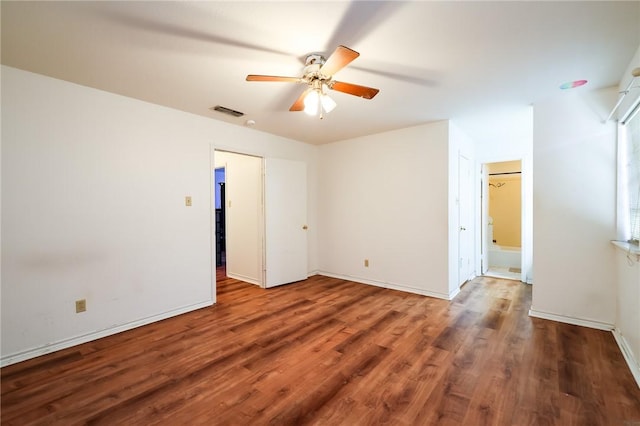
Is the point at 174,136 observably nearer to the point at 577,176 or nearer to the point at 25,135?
the point at 25,135

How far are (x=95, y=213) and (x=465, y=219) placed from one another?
4876 mm

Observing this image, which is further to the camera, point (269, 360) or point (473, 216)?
point (473, 216)

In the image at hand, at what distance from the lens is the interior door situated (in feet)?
13.5

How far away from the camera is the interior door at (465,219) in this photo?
13.5 ft

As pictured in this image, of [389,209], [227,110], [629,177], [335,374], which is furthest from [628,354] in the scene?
[227,110]

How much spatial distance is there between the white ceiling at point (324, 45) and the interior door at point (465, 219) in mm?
1442

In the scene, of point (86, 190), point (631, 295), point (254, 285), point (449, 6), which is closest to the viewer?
point (449, 6)

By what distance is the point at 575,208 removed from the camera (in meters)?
2.84

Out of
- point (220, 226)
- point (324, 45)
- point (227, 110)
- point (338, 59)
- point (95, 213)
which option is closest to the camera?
point (338, 59)

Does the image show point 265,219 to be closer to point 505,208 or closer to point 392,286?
point 392,286

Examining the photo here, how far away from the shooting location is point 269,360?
7.36 ft

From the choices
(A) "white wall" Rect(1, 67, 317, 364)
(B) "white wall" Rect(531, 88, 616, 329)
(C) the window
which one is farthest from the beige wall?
(A) "white wall" Rect(1, 67, 317, 364)

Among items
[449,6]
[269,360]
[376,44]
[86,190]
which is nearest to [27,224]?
[86,190]

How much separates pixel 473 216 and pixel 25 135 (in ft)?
19.2
